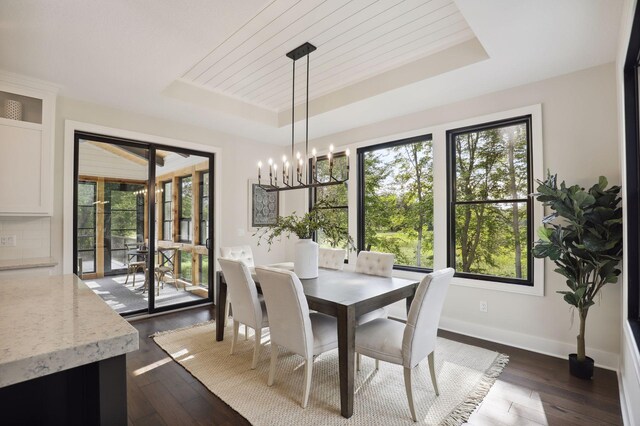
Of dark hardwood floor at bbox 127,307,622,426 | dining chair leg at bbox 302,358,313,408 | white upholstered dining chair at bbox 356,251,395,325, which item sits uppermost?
white upholstered dining chair at bbox 356,251,395,325

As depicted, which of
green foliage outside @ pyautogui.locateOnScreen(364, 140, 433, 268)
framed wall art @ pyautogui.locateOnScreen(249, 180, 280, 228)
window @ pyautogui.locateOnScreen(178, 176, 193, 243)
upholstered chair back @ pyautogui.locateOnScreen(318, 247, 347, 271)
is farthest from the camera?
Result: framed wall art @ pyautogui.locateOnScreen(249, 180, 280, 228)

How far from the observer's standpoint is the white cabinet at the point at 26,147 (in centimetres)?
306

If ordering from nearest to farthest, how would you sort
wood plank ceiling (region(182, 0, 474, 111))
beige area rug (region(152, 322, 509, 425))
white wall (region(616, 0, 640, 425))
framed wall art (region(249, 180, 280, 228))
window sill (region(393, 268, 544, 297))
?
1. white wall (region(616, 0, 640, 425))
2. beige area rug (region(152, 322, 509, 425))
3. wood plank ceiling (region(182, 0, 474, 111))
4. window sill (region(393, 268, 544, 297))
5. framed wall art (region(249, 180, 280, 228))

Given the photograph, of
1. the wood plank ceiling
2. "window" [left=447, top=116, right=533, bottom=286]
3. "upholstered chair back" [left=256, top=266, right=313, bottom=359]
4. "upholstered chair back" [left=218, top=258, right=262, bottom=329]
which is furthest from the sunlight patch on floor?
"window" [left=447, top=116, right=533, bottom=286]

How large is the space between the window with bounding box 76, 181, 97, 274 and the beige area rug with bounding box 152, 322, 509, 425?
1.40 meters

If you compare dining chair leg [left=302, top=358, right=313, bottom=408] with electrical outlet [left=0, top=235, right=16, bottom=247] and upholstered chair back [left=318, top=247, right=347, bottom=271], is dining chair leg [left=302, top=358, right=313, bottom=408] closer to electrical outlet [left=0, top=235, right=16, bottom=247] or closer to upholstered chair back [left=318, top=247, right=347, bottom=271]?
upholstered chair back [left=318, top=247, right=347, bottom=271]

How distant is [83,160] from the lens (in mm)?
3904

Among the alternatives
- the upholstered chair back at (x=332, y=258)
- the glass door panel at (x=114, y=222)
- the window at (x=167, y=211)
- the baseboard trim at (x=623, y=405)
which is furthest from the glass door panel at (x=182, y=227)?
the baseboard trim at (x=623, y=405)

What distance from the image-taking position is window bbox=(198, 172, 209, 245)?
495cm

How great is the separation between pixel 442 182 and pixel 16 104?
444cm

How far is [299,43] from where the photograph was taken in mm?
2953

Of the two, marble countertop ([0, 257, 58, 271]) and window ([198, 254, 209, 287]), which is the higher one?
marble countertop ([0, 257, 58, 271])

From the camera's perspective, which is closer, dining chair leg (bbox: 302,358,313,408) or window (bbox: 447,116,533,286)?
dining chair leg (bbox: 302,358,313,408)

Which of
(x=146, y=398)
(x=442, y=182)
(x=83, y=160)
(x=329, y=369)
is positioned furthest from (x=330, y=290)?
(x=83, y=160)
